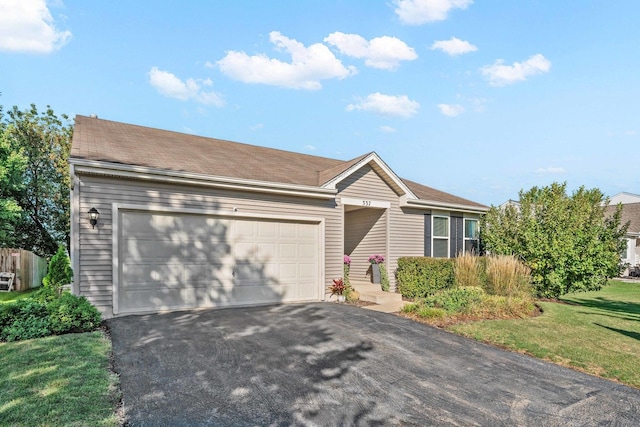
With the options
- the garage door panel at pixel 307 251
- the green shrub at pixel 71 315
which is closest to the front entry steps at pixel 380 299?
the garage door panel at pixel 307 251

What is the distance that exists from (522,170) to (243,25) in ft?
44.3

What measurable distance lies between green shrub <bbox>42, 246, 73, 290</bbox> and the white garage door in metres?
1.14

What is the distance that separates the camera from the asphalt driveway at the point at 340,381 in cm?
351

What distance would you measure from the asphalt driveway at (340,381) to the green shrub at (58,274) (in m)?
1.69

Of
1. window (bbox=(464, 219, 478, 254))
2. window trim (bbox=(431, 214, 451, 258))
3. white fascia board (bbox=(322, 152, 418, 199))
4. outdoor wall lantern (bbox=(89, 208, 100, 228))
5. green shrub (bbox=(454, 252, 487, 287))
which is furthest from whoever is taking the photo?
window (bbox=(464, 219, 478, 254))

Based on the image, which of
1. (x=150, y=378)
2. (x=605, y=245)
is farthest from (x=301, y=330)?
(x=605, y=245)

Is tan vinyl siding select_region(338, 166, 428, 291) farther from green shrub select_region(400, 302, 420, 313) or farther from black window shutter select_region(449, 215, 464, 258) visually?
green shrub select_region(400, 302, 420, 313)

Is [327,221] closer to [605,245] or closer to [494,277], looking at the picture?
[494,277]

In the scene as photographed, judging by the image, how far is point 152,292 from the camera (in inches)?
304

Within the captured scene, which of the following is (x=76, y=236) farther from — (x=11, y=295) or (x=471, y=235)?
(x=471, y=235)

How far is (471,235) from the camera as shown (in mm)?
14070

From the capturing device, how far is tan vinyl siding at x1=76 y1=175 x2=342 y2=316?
7145 mm

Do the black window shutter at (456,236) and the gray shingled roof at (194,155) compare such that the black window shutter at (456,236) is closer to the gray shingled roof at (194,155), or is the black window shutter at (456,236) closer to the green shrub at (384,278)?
the gray shingled roof at (194,155)

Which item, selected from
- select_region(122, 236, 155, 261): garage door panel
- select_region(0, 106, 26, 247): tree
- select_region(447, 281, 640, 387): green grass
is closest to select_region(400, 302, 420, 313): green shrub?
select_region(447, 281, 640, 387): green grass
